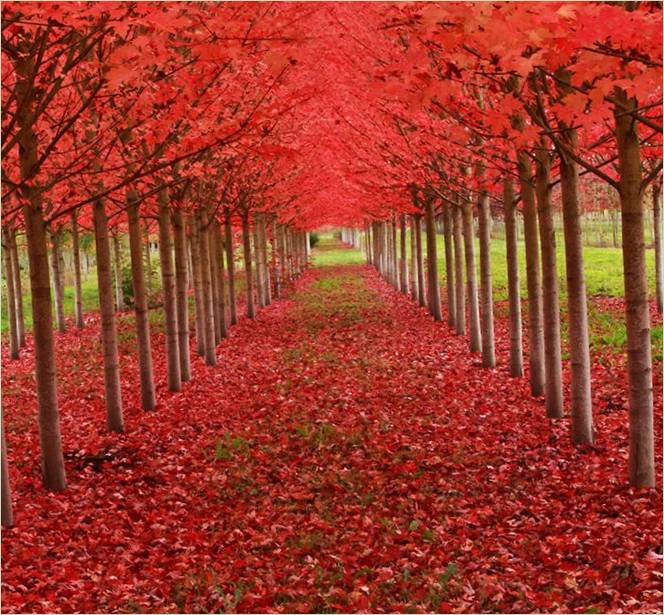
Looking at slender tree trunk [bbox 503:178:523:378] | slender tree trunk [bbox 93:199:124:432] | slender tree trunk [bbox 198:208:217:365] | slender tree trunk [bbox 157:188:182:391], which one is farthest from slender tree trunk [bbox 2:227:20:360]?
slender tree trunk [bbox 503:178:523:378]

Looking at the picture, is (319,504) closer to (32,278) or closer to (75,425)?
(32,278)

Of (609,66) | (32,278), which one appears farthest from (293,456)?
(609,66)

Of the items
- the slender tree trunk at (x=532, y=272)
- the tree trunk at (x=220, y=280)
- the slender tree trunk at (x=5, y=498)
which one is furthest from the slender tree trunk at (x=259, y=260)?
the slender tree trunk at (x=5, y=498)

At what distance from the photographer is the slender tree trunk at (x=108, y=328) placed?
393 inches

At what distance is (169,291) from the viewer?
12.6 meters

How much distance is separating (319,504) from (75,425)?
5120mm

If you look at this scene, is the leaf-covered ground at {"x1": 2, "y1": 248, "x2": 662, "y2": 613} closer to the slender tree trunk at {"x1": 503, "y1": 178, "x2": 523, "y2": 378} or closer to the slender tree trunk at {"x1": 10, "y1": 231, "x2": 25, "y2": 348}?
the slender tree trunk at {"x1": 503, "y1": 178, "x2": 523, "y2": 378}

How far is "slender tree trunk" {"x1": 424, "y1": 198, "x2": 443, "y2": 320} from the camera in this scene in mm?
18859

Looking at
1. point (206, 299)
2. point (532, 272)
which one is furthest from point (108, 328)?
point (532, 272)

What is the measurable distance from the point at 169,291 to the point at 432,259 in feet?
29.2

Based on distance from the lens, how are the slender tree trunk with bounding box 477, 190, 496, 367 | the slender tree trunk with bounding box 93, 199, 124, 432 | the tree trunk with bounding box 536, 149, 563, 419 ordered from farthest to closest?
the slender tree trunk with bounding box 477, 190, 496, 367 → the slender tree trunk with bounding box 93, 199, 124, 432 → the tree trunk with bounding box 536, 149, 563, 419

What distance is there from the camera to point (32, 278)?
7629mm

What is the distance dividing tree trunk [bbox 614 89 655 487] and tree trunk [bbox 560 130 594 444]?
1.37 m

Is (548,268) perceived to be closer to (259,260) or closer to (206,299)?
(206,299)
